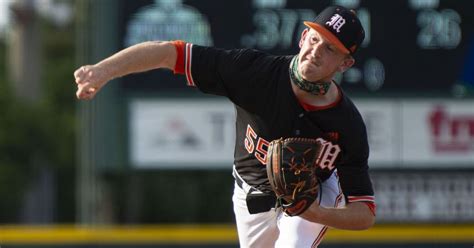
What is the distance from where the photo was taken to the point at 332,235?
7.66m

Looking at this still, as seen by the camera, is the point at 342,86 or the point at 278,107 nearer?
the point at 278,107

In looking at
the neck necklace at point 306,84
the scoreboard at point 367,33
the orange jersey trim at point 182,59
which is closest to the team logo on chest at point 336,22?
the neck necklace at point 306,84

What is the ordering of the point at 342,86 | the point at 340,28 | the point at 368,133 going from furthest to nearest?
the point at 368,133 < the point at 342,86 < the point at 340,28

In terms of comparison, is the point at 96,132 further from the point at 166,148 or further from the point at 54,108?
the point at 54,108

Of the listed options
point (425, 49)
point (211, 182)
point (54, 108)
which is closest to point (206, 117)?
point (425, 49)

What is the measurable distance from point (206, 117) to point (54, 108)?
1454 centimetres

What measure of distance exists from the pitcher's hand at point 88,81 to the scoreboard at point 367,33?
438 centimetres

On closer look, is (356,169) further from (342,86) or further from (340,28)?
(342,86)

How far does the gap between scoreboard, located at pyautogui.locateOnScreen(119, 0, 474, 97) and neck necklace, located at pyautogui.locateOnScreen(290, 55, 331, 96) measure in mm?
4059

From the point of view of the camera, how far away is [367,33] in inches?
309

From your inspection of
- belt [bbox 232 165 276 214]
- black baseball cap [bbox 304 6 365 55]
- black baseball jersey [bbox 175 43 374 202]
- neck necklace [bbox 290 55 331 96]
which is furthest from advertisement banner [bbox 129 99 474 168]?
black baseball cap [bbox 304 6 365 55]

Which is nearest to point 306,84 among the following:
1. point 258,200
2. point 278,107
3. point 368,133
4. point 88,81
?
point 278,107

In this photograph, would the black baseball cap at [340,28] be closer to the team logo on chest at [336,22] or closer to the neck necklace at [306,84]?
the team logo on chest at [336,22]

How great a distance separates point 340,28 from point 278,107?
0.38 meters
